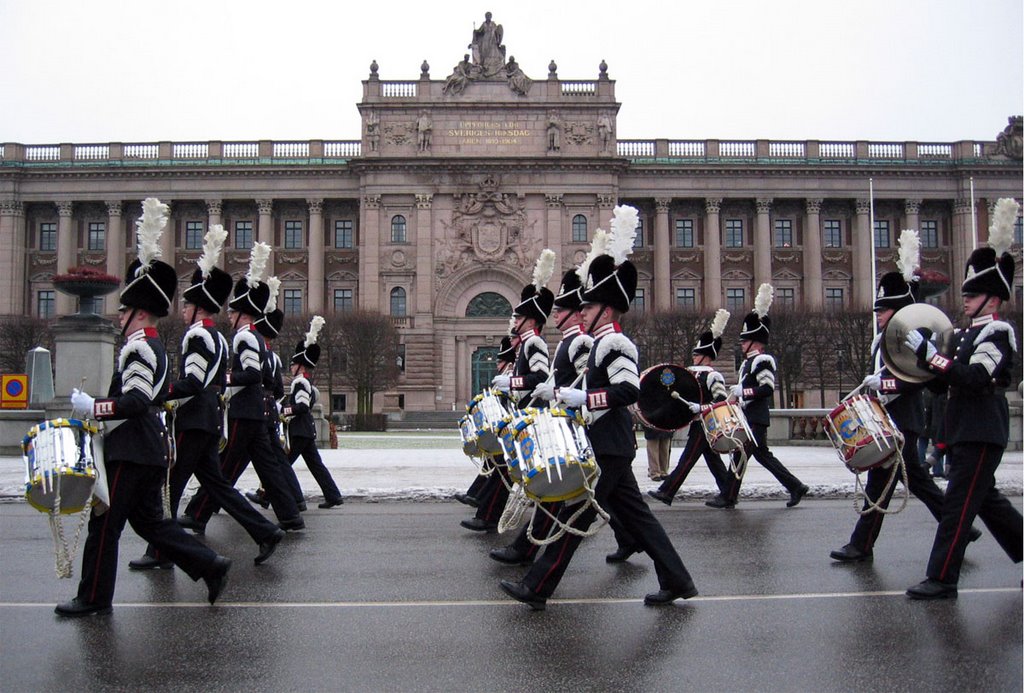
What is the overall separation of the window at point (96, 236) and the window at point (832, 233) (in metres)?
50.7

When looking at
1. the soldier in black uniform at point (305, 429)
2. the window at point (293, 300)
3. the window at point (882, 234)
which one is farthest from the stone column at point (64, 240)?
the soldier in black uniform at point (305, 429)

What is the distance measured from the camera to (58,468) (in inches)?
246

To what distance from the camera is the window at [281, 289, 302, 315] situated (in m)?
67.5

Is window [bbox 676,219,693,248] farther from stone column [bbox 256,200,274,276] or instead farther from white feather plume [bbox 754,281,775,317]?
white feather plume [bbox 754,281,775,317]

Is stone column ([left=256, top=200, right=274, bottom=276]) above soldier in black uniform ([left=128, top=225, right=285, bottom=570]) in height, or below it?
above

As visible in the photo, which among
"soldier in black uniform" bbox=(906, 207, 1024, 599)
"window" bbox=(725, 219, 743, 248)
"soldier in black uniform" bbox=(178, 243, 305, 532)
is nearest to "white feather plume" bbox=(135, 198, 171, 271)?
"soldier in black uniform" bbox=(178, 243, 305, 532)

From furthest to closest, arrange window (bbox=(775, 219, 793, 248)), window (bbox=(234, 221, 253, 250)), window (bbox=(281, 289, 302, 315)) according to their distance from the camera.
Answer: window (bbox=(775, 219, 793, 248))
window (bbox=(234, 221, 253, 250))
window (bbox=(281, 289, 302, 315))

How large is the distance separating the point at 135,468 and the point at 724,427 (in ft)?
24.9

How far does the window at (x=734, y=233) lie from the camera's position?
69625mm

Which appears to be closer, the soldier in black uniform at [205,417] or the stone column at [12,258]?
the soldier in black uniform at [205,417]

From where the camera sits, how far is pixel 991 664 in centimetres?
537

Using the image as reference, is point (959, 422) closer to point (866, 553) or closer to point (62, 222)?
point (866, 553)

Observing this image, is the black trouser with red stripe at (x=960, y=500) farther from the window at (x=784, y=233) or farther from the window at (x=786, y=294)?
the window at (x=784, y=233)

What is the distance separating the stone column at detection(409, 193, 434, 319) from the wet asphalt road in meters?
54.9
